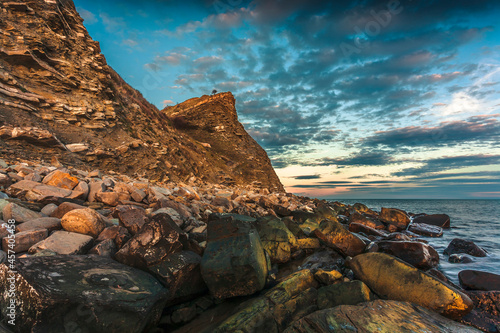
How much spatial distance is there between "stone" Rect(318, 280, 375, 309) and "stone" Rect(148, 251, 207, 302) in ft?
6.99

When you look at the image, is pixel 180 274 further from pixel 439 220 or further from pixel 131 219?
pixel 439 220

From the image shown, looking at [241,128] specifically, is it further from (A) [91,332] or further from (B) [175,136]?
(A) [91,332]

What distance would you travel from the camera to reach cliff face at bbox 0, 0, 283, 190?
32.6 ft

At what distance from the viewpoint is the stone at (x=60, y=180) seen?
569 cm

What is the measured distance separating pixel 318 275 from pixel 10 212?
5.67 meters

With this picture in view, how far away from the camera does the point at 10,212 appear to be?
3.78 m

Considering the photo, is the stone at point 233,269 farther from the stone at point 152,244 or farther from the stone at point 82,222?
the stone at point 82,222

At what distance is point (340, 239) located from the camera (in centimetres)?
654

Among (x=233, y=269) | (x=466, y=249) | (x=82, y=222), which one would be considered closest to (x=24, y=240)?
(x=82, y=222)

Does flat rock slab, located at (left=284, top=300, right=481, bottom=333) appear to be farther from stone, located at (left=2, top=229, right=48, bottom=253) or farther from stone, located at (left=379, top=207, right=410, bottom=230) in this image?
stone, located at (left=379, top=207, right=410, bottom=230)

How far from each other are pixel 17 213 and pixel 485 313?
8201 millimetres

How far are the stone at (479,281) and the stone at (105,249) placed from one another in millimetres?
7412

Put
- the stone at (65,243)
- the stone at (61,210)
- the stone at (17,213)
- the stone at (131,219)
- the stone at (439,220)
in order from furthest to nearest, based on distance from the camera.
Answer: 1. the stone at (439,220)
2. the stone at (131,219)
3. the stone at (61,210)
4. the stone at (17,213)
5. the stone at (65,243)

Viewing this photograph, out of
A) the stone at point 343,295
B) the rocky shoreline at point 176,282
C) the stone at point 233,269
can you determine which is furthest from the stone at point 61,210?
the stone at point 343,295
